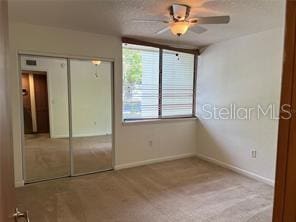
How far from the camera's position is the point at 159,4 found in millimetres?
2422

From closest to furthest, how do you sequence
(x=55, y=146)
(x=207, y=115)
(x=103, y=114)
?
1. (x=55, y=146)
2. (x=103, y=114)
3. (x=207, y=115)

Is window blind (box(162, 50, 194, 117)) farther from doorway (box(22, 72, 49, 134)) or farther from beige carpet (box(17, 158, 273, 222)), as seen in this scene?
doorway (box(22, 72, 49, 134))

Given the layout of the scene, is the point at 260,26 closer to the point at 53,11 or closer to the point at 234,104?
the point at 234,104

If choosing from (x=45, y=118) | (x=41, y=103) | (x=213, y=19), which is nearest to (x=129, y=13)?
(x=213, y=19)

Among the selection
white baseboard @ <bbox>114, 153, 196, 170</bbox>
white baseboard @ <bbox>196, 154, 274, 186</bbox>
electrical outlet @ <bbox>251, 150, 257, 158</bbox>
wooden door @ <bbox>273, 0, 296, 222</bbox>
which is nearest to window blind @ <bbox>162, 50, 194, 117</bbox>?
white baseboard @ <bbox>114, 153, 196, 170</bbox>

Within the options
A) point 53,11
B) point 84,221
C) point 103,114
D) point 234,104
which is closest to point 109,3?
point 53,11

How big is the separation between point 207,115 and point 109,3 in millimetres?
3006

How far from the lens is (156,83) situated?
450cm

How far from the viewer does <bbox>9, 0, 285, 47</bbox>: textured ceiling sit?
95.0 inches

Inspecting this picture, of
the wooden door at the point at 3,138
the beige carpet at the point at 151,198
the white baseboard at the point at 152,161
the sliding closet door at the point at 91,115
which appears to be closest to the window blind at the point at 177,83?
the white baseboard at the point at 152,161

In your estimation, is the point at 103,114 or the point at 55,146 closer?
the point at 55,146

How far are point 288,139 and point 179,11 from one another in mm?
1831

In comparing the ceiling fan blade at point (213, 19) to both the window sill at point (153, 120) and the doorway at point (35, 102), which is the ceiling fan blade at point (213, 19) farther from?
the doorway at point (35, 102)

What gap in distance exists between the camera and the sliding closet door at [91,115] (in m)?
3.73
